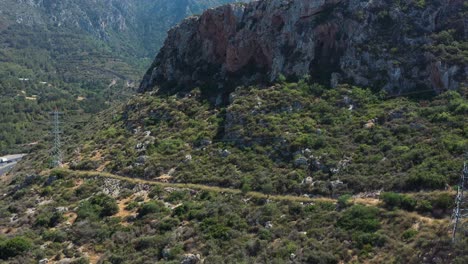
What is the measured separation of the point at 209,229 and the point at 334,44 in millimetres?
28548

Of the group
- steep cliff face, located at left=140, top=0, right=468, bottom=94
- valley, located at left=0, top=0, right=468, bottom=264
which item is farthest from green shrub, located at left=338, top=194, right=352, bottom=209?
steep cliff face, located at left=140, top=0, right=468, bottom=94

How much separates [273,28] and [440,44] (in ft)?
64.0

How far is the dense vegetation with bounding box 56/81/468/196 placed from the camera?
126 feet

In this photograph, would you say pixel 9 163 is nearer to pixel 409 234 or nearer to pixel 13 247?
pixel 13 247

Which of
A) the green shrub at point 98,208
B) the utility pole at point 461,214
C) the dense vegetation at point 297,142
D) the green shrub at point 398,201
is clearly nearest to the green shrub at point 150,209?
the green shrub at point 98,208

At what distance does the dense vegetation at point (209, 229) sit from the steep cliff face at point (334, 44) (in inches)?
766

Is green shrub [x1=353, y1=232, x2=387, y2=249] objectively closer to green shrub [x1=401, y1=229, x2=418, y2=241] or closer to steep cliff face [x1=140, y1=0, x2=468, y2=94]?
green shrub [x1=401, y1=229, x2=418, y2=241]

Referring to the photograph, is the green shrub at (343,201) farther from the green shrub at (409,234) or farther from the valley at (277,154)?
the green shrub at (409,234)

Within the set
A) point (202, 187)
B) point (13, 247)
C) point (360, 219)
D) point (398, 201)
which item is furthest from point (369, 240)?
point (13, 247)

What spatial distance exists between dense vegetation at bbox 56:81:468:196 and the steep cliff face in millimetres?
2768

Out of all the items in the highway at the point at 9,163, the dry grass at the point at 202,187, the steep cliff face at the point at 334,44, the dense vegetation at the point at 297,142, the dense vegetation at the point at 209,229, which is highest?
the steep cliff face at the point at 334,44

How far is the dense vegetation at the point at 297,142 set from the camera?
38.4 meters

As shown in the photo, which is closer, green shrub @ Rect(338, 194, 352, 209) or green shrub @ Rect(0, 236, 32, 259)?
green shrub @ Rect(338, 194, 352, 209)

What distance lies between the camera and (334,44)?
181 feet
